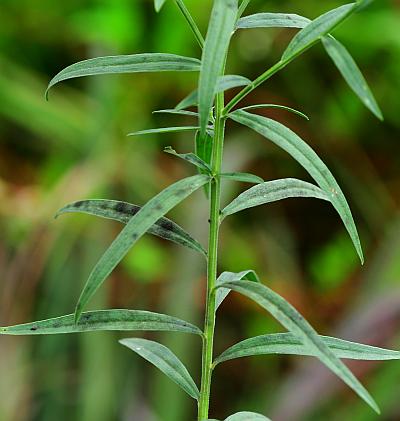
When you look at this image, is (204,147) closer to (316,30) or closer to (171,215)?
(316,30)

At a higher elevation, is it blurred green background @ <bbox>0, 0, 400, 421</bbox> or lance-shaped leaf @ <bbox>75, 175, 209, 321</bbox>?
blurred green background @ <bbox>0, 0, 400, 421</bbox>

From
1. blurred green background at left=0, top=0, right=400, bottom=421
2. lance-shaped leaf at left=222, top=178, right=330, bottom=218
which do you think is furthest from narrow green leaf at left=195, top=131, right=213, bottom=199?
blurred green background at left=0, top=0, right=400, bottom=421

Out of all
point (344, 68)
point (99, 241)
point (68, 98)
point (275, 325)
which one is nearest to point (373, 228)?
point (275, 325)

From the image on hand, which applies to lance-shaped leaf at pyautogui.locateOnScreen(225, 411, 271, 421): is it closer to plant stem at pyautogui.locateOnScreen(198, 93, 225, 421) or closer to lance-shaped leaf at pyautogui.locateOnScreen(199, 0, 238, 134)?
plant stem at pyautogui.locateOnScreen(198, 93, 225, 421)

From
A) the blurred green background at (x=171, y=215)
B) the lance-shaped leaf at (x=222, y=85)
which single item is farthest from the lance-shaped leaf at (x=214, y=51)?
the blurred green background at (x=171, y=215)

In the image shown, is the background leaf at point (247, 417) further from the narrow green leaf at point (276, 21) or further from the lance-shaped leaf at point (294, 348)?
the narrow green leaf at point (276, 21)

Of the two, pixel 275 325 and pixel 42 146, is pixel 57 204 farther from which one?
pixel 275 325
